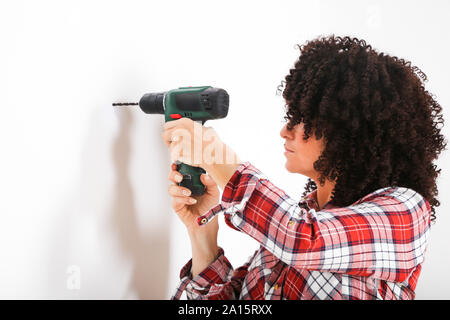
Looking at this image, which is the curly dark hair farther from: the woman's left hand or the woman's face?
the woman's left hand

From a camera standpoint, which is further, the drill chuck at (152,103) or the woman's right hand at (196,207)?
the woman's right hand at (196,207)

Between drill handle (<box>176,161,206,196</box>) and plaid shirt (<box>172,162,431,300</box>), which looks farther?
drill handle (<box>176,161,206,196</box>)

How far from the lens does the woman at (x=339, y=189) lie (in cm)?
77

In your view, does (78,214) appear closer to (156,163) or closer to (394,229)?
(156,163)

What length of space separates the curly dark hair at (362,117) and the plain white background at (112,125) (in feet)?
1.20

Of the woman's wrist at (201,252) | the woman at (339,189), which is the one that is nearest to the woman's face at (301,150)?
the woman at (339,189)

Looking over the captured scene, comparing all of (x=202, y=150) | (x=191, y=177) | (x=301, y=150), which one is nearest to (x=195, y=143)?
(x=202, y=150)

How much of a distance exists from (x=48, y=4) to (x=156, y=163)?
1.55 ft

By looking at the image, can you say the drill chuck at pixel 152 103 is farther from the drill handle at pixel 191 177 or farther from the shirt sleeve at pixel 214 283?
the shirt sleeve at pixel 214 283

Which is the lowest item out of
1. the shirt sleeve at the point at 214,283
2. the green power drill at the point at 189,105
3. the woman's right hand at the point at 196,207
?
the shirt sleeve at the point at 214,283

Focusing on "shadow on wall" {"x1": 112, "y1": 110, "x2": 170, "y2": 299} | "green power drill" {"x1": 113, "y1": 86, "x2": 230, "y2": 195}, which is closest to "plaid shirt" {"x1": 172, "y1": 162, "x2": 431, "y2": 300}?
"green power drill" {"x1": 113, "y1": 86, "x2": 230, "y2": 195}

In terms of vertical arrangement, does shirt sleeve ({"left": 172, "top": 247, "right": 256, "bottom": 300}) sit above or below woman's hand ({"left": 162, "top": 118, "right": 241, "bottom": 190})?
below

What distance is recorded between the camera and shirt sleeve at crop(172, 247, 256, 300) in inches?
42.4
